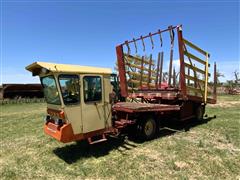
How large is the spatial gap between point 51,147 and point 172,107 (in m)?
4.00

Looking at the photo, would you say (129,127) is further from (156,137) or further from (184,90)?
(184,90)

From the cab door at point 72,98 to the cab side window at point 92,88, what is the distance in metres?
0.20

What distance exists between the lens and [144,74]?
8406 mm

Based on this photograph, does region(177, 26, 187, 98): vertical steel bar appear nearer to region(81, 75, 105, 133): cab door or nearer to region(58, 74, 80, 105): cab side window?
region(81, 75, 105, 133): cab door

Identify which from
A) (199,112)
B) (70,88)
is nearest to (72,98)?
(70,88)

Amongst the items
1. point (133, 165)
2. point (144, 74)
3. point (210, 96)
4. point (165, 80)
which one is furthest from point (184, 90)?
point (133, 165)

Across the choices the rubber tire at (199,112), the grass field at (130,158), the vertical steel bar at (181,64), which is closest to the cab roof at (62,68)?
the grass field at (130,158)

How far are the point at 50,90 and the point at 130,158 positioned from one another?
8.39ft

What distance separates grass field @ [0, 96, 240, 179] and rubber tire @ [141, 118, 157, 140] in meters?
0.21

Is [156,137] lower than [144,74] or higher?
lower

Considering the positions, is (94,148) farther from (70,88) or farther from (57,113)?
(70,88)

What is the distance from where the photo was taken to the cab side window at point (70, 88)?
4625 mm

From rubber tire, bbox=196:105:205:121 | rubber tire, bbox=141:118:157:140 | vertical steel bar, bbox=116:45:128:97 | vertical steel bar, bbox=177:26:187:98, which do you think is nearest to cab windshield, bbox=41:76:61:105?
rubber tire, bbox=141:118:157:140

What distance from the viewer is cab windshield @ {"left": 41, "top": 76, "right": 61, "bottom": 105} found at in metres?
4.74
